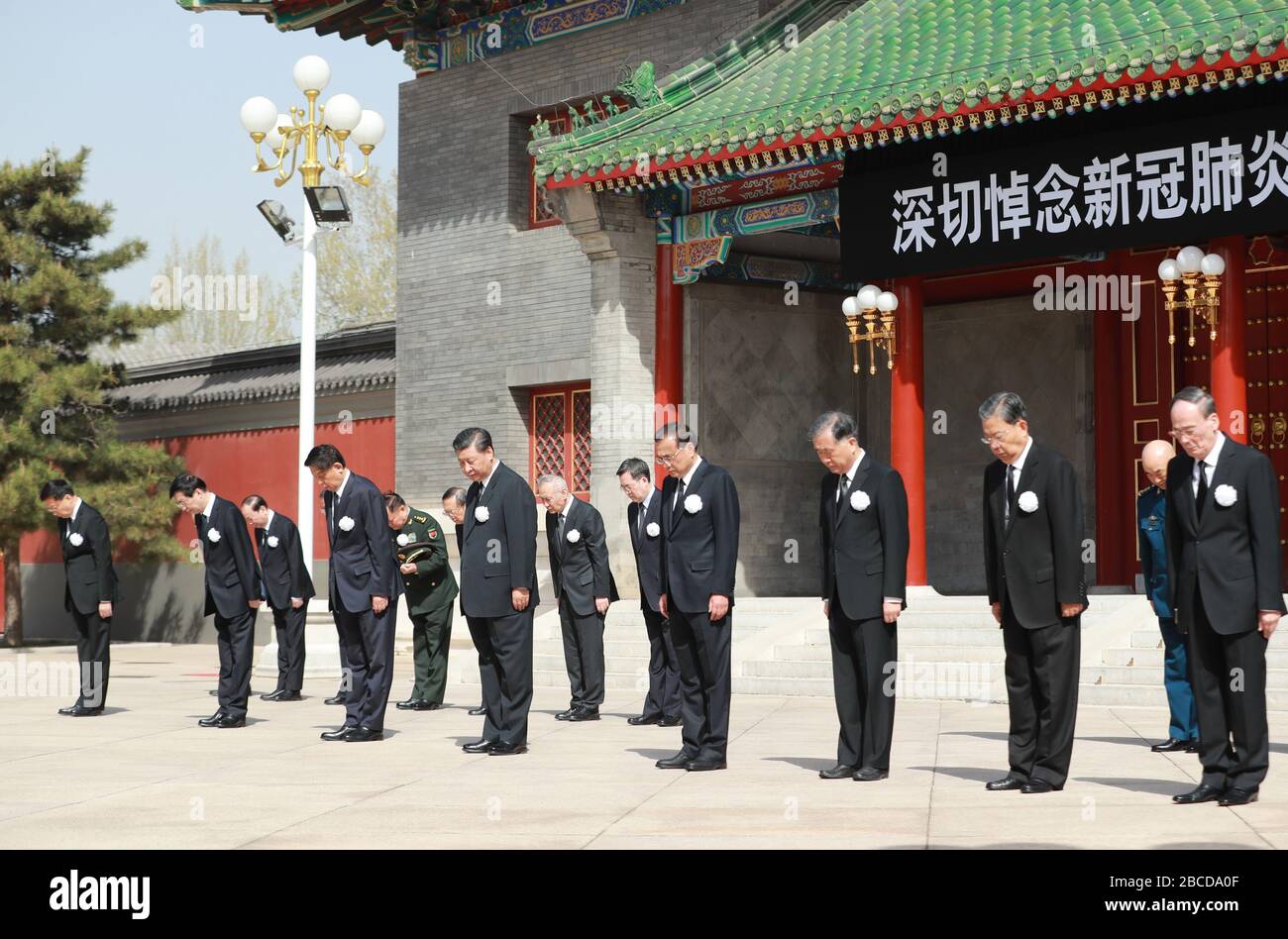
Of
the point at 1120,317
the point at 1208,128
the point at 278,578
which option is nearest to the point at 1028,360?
the point at 1120,317

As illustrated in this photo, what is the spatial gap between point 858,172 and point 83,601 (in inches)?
309

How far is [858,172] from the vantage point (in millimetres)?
15312

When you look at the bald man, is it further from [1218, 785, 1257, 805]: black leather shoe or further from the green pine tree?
the green pine tree

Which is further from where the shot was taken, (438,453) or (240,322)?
(240,322)

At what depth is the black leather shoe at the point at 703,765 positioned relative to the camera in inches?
325

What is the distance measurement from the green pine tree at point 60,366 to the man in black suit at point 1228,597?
15.8 m

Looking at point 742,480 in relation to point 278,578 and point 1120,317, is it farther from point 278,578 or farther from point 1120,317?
point 278,578

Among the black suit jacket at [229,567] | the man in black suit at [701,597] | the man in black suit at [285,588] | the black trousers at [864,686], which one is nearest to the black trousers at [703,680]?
the man in black suit at [701,597]

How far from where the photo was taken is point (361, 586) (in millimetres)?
9727

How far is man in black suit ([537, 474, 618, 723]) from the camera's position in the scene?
1115 centimetres

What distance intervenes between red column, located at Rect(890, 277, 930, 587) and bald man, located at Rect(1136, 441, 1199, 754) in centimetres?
553

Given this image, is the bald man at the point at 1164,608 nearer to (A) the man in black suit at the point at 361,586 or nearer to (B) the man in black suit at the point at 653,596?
(B) the man in black suit at the point at 653,596

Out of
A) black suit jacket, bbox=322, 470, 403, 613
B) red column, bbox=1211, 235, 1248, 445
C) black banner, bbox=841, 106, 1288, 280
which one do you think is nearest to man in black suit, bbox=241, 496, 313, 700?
black suit jacket, bbox=322, 470, 403, 613

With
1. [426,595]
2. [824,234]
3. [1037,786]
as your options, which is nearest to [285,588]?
[426,595]
